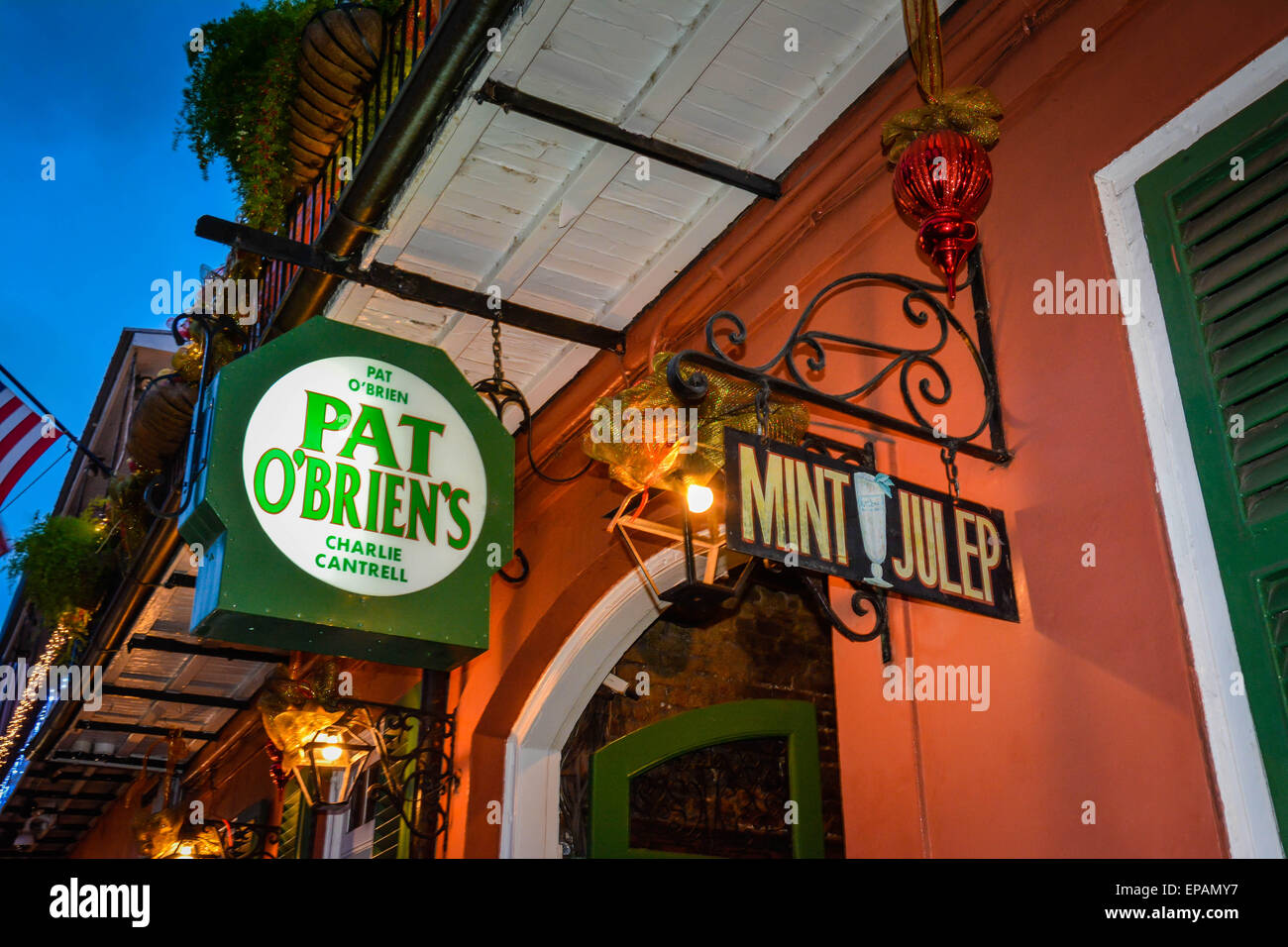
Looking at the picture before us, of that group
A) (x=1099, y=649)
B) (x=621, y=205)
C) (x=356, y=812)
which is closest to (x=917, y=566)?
(x=1099, y=649)

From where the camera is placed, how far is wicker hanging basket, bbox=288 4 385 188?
5168mm

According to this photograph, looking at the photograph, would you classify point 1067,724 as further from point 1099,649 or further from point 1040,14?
point 1040,14

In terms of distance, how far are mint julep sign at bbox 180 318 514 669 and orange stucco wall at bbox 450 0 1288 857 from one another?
146 centimetres

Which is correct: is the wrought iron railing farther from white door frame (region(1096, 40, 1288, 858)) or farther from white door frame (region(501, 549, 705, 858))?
white door frame (region(1096, 40, 1288, 858))

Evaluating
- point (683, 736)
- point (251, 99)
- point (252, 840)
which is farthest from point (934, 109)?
point (252, 840)

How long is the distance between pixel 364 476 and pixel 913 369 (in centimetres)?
199

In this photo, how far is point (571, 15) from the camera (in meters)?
3.93

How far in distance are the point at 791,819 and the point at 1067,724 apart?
363 cm

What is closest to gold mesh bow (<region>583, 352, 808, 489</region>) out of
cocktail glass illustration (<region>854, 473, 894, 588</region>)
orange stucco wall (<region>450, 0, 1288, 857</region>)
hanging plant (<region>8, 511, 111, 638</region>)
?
cocktail glass illustration (<region>854, 473, 894, 588</region>)

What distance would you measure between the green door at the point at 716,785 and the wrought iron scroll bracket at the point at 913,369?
9.21ft

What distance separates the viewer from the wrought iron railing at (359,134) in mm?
4773

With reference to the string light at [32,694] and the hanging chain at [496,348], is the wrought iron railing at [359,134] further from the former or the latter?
the string light at [32,694]
